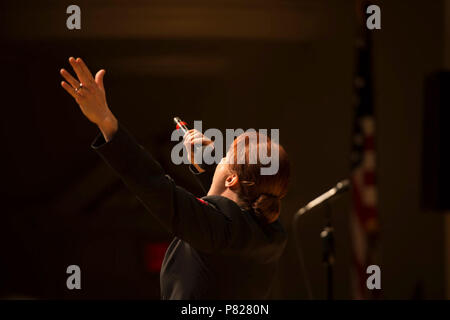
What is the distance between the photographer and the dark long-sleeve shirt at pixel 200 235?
2.35ft

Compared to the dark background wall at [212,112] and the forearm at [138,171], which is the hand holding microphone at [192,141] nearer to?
the forearm at [138,171]

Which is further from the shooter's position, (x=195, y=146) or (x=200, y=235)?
(x=195, y=146)

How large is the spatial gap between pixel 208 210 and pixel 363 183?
1.35m

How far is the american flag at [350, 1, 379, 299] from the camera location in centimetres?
201

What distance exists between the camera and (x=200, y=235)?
2.49ft

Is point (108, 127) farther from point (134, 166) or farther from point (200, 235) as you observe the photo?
point (200, 235)

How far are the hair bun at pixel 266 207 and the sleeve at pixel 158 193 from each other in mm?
117

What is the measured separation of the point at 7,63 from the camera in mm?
2227

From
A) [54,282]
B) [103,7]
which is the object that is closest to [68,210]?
[54,282]

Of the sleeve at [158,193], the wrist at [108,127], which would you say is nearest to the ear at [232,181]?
the sleeve at [158,193]

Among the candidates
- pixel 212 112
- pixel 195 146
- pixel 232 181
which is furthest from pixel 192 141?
pixel 212 112

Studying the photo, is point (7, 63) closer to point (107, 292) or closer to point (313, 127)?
point (107, 292)

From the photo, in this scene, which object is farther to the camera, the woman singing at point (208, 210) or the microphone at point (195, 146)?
the microphone at point (195, 146)
